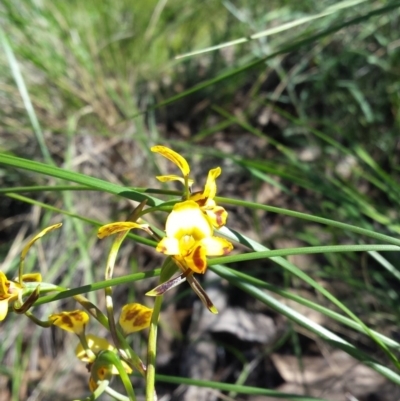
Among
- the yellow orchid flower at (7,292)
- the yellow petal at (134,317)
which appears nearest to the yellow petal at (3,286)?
the yellow orchid flower at (7,292)

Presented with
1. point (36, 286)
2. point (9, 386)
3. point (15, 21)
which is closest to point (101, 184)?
point (36, 286)

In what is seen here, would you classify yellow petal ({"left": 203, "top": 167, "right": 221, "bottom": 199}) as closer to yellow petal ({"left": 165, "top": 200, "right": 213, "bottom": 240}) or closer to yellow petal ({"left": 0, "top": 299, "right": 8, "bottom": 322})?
yellow petal ({"left": 165, "top": 200, "right": 213, "bottom": 240})

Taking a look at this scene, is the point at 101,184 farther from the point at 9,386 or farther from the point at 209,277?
the point at 9,386

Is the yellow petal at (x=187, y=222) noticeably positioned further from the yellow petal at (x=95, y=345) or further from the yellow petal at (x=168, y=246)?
the yellow petal at (x=95, y=345)

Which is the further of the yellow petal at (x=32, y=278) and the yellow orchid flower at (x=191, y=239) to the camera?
the yellow petal at (x=32, y=278)

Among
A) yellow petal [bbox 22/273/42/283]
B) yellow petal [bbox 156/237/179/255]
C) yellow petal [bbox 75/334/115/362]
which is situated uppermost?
yellow petal [bbox 22/273/42/283]

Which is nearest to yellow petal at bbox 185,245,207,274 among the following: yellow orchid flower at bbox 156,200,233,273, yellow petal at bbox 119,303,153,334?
yellow orchid flower at bbox 156,200,233,273
